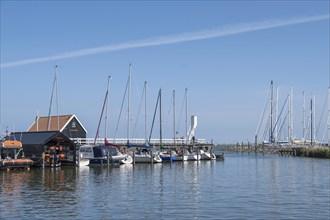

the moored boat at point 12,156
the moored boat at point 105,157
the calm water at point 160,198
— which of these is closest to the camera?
the calm water at point 160,198

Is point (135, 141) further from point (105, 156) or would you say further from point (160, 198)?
point (160, 198)

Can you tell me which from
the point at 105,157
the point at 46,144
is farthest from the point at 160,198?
the point at 105,157

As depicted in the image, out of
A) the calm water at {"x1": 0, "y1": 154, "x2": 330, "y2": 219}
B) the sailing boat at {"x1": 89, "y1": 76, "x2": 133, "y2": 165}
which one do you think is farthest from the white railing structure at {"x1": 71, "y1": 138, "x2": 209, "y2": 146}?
the calm water at {"x1": 0, "y1": 154, "x2": 330, "y2": 219}

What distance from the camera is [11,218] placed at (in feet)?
82.6

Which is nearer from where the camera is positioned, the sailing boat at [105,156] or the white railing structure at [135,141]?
the sailing boat at [105,156]

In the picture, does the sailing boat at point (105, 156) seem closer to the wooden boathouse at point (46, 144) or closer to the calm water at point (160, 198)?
the wooden boathouse at point (46, 144)

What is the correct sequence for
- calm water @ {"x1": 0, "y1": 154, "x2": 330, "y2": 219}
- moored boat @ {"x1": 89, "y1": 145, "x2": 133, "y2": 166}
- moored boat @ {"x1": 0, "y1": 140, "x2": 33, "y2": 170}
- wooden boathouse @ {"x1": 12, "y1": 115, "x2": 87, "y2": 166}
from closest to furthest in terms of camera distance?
calm water @ {"x1": 0, "y1": 154, "x2": 330, "y2": 219}
moored boat @ {"x1": 0, "y1": 140, "x2": 33, "y2": 170}
wooden boathouse @ {"x1": 12, "y1": 115, "x2": 87, "y2": 166}
moored boat @ {"x1": 89, "y1": 145, "x2": 133, "y2": 166}

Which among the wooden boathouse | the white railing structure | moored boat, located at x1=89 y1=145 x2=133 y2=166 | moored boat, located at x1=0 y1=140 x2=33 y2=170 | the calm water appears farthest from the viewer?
the white railing structure

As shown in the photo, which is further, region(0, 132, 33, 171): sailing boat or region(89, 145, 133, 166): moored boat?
region(89, 145, 133, 166): moored boat

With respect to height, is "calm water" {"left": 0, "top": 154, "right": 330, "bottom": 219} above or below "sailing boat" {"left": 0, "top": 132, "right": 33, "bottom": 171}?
below

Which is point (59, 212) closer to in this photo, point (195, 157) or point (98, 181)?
point (98, 181)

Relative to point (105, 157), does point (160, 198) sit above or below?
below

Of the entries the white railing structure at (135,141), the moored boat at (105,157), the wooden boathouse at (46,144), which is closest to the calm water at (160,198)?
the wooden boathouse at (46,144)

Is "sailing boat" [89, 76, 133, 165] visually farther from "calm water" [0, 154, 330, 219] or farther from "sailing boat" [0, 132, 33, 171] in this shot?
"calm water" [0, 154, 330, 219]
